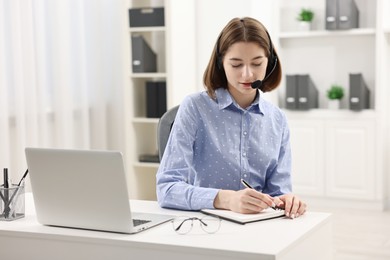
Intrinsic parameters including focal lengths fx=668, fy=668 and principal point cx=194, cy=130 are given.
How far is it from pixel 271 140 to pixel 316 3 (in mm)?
3178

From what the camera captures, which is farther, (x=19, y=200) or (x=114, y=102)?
(x=114, y=102)

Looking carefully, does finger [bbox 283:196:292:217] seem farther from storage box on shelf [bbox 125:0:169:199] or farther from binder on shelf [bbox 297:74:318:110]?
binder on shelf [bbox 297:74:318:110]

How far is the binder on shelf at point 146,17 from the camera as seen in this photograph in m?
4.64

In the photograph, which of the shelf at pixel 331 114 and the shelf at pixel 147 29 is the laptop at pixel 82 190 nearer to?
the shelf at pixel 147 29

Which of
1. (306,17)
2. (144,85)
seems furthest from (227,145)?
(306,17)

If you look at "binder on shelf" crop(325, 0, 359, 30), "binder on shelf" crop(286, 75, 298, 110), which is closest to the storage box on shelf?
"binder on shelf" crop(286, 75, 298, 110)

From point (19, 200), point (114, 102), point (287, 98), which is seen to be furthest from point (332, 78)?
point (19, 200)

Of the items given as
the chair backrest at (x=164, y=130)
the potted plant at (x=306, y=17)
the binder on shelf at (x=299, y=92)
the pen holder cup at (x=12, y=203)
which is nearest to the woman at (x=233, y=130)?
the chair backrest at (x=164, y=130)

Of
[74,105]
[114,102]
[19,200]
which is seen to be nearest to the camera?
[19,200]

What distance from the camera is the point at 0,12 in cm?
375

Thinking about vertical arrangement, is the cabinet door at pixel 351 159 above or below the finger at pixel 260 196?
below

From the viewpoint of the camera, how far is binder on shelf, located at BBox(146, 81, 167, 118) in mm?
4738

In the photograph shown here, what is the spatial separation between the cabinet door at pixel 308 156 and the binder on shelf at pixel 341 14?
2.37 ft

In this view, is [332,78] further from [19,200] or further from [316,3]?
[19,200]
